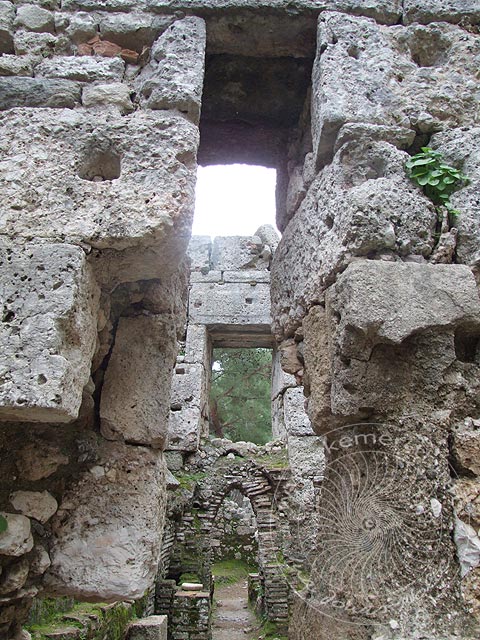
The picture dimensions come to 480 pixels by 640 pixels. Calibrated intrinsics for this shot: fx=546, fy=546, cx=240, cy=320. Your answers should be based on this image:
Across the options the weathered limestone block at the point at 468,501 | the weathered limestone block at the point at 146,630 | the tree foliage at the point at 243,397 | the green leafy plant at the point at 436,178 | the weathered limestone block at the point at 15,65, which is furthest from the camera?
the tree foliage at the point at 243,397

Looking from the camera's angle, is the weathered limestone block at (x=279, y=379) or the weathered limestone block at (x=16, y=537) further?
the weathered limestone block at (x=279, y=379)

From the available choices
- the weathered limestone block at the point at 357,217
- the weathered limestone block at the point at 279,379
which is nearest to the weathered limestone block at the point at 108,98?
the weathered limestone block at the point at 357,217

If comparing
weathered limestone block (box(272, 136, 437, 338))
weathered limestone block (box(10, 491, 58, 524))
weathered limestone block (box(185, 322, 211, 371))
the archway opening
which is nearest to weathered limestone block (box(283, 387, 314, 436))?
weathered limestone block (box(185, 322, 211, 371))

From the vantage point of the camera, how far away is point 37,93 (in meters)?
2.43

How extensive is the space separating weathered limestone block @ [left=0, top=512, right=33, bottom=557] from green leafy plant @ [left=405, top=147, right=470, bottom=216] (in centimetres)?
212

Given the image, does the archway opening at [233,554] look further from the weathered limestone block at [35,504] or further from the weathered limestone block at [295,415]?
the weathered limestone block at [35,504]

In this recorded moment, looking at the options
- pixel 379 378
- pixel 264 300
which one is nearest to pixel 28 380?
pixel 379 378

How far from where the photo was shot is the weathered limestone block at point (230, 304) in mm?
8680

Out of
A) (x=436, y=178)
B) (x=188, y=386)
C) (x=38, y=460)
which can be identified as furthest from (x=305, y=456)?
(x=436, y=178)

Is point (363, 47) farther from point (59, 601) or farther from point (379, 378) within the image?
point (59, 601)

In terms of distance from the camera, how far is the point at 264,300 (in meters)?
8.78

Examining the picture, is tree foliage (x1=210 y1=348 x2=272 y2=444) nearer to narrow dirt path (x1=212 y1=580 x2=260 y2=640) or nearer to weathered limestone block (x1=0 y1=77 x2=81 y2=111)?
narrow dirt path (x1=212 y1=580 x2=260 y2=640)

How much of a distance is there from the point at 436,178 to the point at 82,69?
167 centimetres

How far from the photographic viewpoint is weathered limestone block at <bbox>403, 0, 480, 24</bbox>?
274 cm
